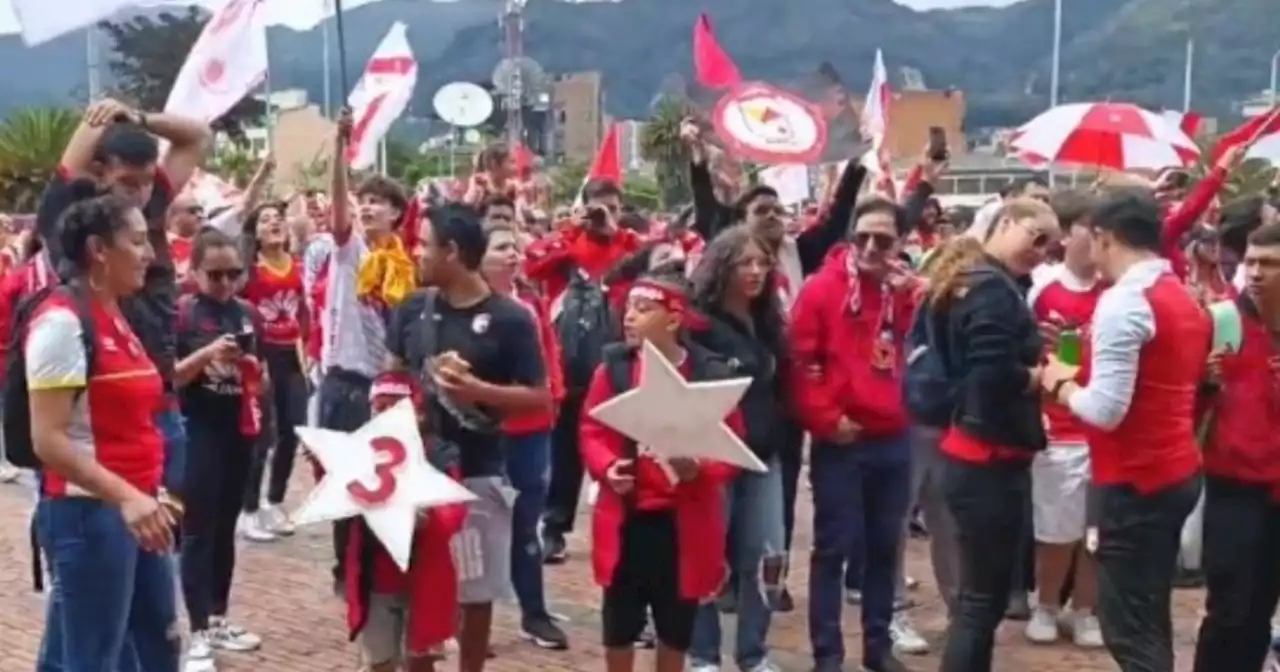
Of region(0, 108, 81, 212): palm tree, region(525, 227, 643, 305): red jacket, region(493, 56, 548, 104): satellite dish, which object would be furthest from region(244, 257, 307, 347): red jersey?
region(493, 56, 548, 104): satellite dish

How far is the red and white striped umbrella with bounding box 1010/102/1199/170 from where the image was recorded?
9555 millimetres

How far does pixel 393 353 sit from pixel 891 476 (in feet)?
6.85

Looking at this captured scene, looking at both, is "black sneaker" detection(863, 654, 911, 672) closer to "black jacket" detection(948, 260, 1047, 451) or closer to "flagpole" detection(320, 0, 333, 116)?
"black jacket" detection(948, 260, 1047, 451)

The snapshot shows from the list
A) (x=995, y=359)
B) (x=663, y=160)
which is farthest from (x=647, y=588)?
(x=663, y=160)

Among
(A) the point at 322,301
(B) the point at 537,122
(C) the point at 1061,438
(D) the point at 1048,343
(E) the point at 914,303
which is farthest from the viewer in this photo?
(B) the point at 537,122

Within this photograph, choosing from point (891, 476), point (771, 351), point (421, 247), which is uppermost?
point (421, 247)

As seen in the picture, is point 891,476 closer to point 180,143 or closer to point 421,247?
point 421,247

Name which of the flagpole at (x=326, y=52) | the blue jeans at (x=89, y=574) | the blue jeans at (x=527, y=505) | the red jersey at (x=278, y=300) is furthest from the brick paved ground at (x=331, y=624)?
the flagpole at (x=326, y=52)

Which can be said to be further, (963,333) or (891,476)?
(891,476)

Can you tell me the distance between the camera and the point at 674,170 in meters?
50.6

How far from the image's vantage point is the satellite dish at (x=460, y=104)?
94.2 ft

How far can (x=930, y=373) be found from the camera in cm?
582

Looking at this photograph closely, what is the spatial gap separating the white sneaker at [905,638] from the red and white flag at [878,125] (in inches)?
99.0

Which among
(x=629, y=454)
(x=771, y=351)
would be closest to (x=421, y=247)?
(x=629, y=454)
